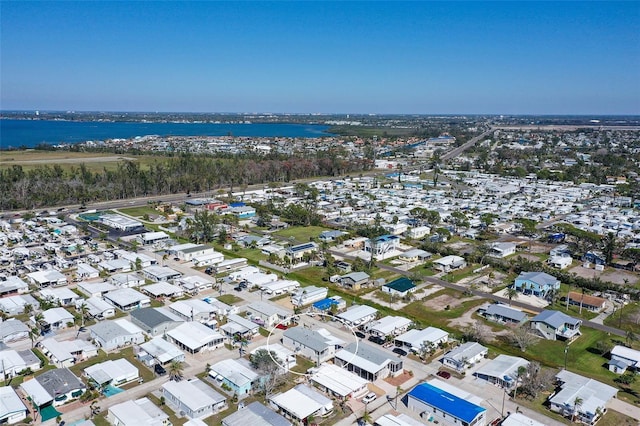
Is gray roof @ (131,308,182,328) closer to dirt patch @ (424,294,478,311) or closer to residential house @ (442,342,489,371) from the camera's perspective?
residential house @ (442,342,489,371)

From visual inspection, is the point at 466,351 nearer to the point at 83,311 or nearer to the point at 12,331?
the point at 83,311

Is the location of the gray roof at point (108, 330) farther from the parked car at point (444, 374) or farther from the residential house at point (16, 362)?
the parked car at point (444, 374)

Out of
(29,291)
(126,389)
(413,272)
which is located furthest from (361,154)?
(126,389)

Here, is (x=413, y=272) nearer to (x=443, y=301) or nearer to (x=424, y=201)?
(x=443, y=301)

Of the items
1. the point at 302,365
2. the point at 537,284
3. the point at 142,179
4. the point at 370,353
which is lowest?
the point at 302,365

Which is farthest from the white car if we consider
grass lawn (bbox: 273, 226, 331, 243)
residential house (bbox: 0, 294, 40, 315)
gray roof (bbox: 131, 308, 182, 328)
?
grass lawn (bbox: 273, 226, 331, 243)

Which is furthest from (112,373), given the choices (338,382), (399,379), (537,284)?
(537,284)
